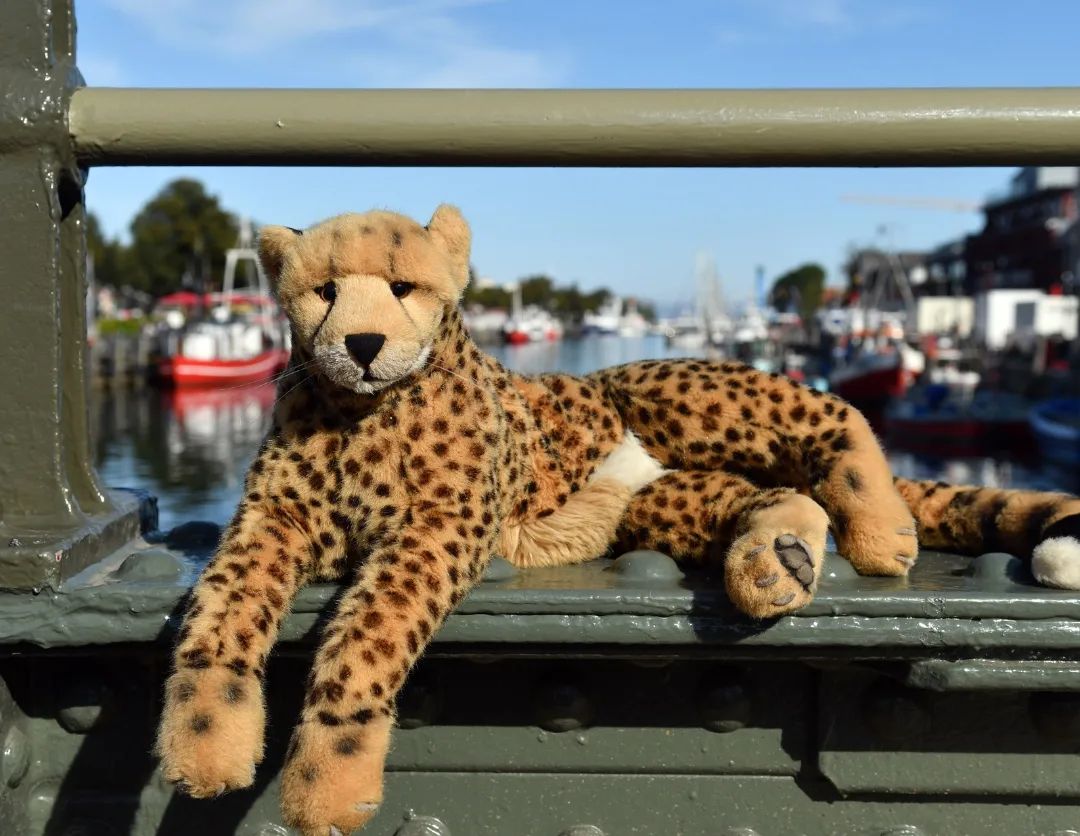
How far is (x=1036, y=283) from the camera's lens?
76.8 meters

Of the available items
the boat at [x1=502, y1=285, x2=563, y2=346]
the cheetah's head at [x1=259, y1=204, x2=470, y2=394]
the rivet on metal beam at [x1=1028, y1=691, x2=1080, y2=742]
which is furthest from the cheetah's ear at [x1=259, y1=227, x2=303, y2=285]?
the boat at [x1=502, y1=285, x2=563, y2=346]

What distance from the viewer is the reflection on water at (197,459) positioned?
78.5ft

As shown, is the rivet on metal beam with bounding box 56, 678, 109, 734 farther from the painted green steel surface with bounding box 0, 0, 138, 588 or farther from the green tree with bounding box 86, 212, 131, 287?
the green tree with bounding box 86, 212, 131, 287

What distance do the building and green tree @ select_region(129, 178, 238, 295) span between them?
4950 centimetres

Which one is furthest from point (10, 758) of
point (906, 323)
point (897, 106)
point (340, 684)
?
point (906, 323)

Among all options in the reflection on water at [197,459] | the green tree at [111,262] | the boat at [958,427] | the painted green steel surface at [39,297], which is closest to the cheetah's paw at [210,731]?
the painted green steel surface at [39,297]

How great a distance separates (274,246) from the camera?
2.26 m

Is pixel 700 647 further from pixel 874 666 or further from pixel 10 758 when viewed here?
pixel 10 758

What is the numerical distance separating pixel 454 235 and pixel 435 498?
20.5 inches

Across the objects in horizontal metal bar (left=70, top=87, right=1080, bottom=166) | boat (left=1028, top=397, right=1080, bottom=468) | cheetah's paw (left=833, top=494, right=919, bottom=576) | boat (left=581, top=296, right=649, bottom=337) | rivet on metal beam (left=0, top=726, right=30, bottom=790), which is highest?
horizontal metal bar (left=70, top=87, right=1080, bottom=166)

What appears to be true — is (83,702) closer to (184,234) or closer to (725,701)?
(725,701)

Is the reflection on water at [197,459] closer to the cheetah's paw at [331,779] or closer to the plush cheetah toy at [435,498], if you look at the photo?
the plush cheetah toy at [435,498]

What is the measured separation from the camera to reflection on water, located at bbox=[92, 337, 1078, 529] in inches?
942

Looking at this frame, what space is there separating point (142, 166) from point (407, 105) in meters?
0.57
